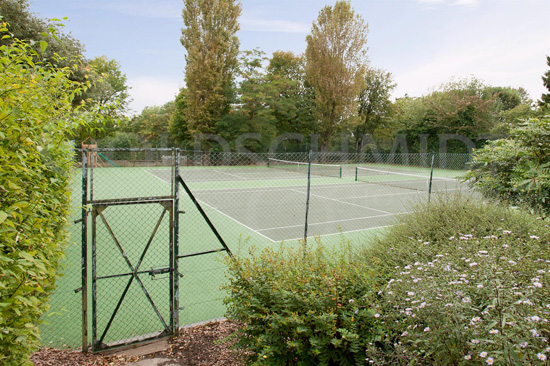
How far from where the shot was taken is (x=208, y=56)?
106ft

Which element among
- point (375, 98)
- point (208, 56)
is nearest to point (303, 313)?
point (208, 56)

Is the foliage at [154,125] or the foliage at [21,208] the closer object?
the foliage at [21,208]

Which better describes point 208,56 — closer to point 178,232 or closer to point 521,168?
point 521,168

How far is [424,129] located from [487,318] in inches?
1506

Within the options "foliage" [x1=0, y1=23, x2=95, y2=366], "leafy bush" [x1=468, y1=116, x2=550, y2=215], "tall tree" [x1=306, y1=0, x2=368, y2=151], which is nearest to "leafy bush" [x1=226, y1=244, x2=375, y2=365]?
"foliage" [x1=0, y1=23, x2=95, y2=366]

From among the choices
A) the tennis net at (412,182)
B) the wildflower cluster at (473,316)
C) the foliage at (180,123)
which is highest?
the foliage at (180,123)

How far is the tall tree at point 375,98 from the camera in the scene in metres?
40.9

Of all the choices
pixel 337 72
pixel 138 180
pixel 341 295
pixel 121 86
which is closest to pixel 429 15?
pixel 341 295

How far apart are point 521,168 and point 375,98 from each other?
36975 mm

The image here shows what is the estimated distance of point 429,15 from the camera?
31.2 ft

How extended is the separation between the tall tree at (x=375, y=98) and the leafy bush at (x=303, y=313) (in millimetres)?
38632

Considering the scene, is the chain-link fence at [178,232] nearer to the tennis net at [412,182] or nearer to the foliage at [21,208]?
the foliage at [21,208]

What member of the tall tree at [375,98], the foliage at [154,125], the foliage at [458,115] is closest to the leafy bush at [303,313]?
the foliage at [458,115]

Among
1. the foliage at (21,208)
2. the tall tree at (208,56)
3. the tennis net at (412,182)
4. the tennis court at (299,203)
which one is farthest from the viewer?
the tall tree at (208,56)
